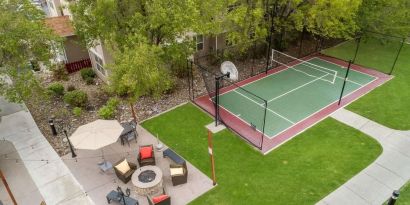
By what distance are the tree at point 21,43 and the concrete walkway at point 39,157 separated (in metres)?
2.46

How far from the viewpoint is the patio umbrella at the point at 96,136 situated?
13.1 meters

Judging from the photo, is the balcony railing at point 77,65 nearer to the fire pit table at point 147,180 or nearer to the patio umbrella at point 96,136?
the patio umbrella at point 96,136

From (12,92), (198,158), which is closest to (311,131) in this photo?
(198,158)

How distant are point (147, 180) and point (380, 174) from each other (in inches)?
394

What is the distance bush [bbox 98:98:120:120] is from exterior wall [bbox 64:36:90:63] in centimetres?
732

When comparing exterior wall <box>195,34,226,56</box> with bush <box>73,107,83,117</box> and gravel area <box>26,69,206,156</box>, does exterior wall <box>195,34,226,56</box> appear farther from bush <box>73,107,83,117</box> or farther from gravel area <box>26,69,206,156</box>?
bush <box>73,107,83,117</box>

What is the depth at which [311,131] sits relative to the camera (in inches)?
640

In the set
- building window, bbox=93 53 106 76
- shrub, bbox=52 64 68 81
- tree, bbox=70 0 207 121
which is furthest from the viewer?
shrub, bbox=52 64 68 81

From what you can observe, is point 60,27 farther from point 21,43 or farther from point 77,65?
point 21,43

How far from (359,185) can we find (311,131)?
3927 millimetres

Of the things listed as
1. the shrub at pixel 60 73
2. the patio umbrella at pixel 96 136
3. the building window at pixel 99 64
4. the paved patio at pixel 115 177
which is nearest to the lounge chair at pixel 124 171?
the paved patio at pixel 115 177

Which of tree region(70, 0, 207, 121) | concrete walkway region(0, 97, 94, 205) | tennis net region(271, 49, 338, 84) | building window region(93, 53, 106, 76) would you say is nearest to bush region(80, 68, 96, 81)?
building window region(93, 53, 106, 76)

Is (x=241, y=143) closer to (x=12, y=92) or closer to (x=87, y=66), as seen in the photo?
(x=12, y=92)

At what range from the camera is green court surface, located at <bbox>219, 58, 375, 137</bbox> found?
57.2ft
